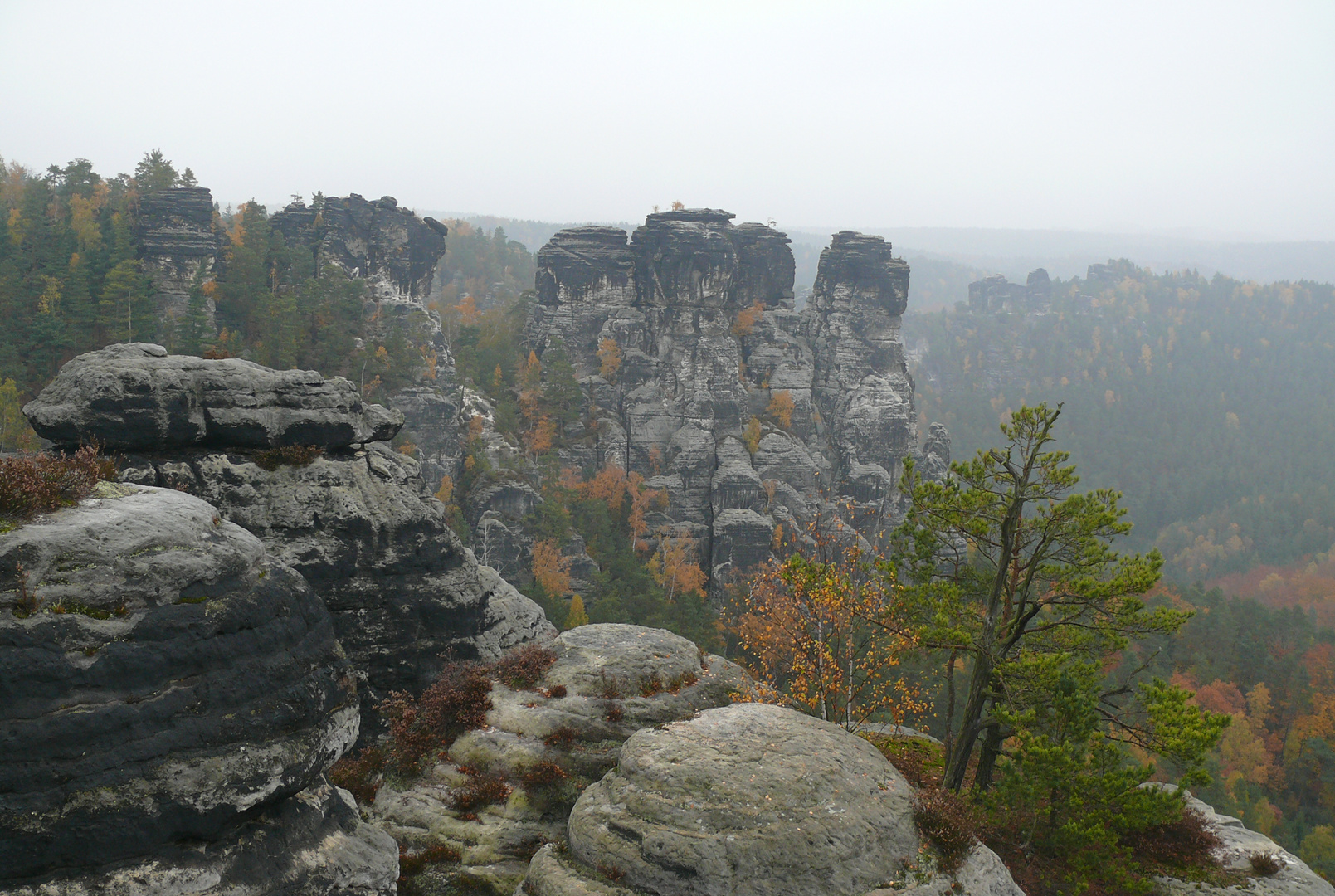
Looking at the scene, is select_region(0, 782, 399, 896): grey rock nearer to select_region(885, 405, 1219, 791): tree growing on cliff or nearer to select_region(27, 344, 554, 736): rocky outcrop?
select_region(27, 344, 554, 736): rocky outcrop

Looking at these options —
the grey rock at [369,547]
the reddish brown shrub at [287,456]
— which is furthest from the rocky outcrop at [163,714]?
the reddish brown shrub at [287,456]

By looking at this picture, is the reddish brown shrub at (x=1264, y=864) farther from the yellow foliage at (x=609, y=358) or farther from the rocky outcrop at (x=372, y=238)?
the rocky outcrop at (x=372, y=238)

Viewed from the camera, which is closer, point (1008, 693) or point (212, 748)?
point (212, 748)

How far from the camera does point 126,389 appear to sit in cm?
1519

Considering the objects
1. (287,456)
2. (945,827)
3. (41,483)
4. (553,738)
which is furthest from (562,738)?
(41,483)

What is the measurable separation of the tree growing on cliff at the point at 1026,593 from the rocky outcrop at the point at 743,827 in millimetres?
3023

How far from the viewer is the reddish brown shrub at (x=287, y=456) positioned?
1723cm

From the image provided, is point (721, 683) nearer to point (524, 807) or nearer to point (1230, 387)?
point (524, 807)

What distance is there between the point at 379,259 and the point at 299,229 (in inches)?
326

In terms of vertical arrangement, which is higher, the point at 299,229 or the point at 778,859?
the point at 299,229

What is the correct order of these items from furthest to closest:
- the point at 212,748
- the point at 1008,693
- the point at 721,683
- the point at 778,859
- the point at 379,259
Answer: the point at 379,259 < the point at 721,683 < the point at 1008,693 < the point at 778,859 < the point at 212,748

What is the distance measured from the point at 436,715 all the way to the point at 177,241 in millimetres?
71302

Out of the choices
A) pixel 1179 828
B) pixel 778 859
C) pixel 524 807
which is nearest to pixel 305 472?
pixel 524 807

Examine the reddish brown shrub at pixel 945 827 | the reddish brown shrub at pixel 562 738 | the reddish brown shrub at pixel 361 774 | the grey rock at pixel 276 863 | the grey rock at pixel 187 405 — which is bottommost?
the reddish brown shrub at pixel 361 774
